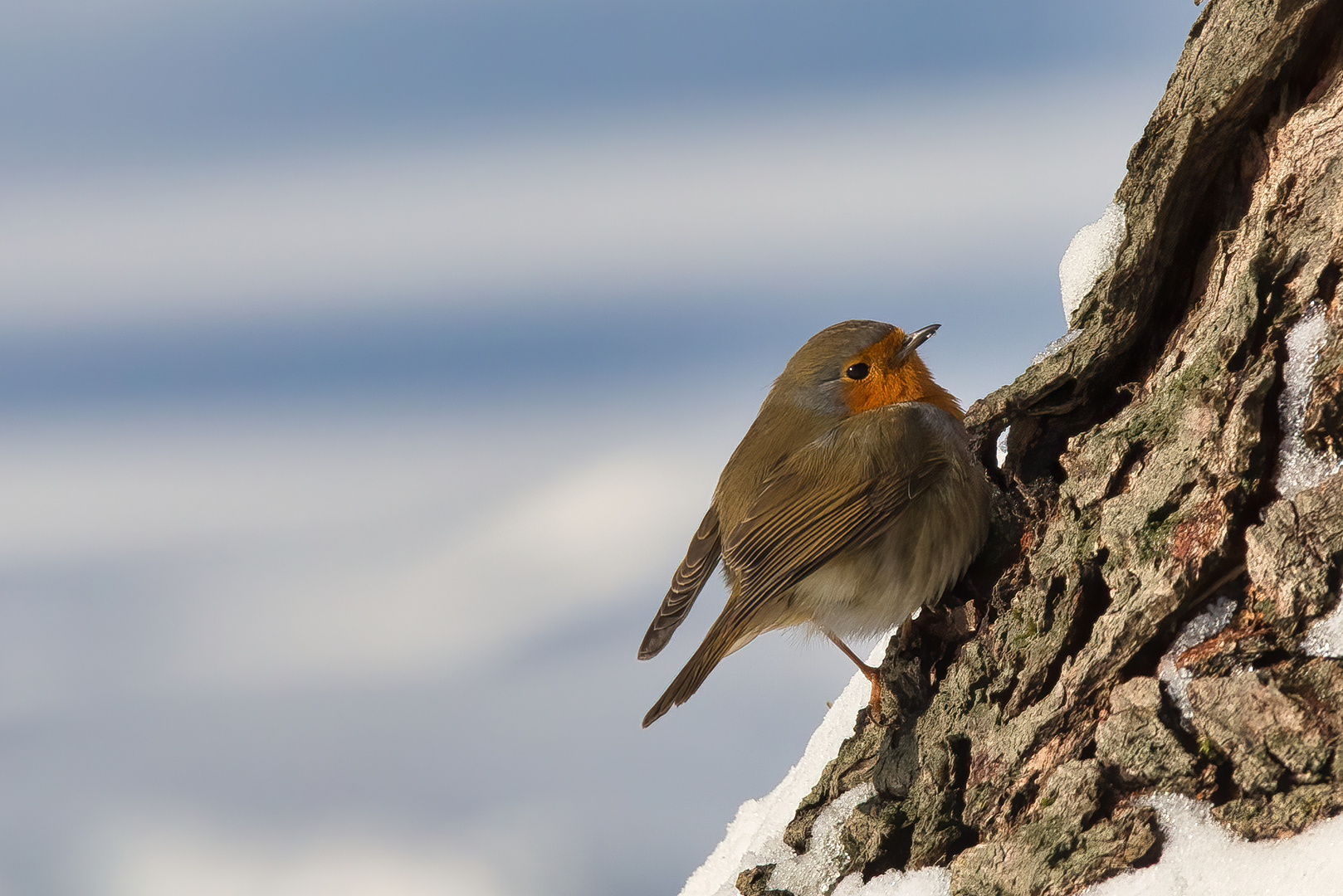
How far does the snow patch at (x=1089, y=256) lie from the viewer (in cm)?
357

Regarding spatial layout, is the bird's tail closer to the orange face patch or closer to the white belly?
the white belly

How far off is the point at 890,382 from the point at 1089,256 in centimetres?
106

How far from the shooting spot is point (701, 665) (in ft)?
13.3

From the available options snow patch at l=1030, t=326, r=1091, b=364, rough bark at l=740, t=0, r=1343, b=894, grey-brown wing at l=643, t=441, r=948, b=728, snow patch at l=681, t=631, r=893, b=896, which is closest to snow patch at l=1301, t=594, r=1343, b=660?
rough bark at l=740, t=0, r=1343, b=894

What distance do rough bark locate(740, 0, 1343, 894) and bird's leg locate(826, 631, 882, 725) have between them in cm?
23

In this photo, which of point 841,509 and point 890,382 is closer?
point 841,509

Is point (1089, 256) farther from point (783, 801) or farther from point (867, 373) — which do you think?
point (783, 801)

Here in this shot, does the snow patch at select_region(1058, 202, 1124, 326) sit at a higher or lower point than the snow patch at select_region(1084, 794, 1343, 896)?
higher

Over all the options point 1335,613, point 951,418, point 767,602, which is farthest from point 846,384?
point 1335,613

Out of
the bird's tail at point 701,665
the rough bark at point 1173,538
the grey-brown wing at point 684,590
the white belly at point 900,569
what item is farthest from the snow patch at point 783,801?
the rough bark at point 1173,538

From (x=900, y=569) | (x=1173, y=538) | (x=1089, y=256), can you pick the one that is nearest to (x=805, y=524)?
(x=900, y=569)

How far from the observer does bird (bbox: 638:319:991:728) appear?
13.0 feet

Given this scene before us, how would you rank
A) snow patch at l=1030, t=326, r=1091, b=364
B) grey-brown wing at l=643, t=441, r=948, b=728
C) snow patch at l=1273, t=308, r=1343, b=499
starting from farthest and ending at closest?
grey-brown wing at l=643, t=441, r=948, b=728 → snow patch at l=1030, t=326, r=1091, b=364 → snow patch at l=1273, t=308, r=1343, b=499

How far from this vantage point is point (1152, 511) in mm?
2949
